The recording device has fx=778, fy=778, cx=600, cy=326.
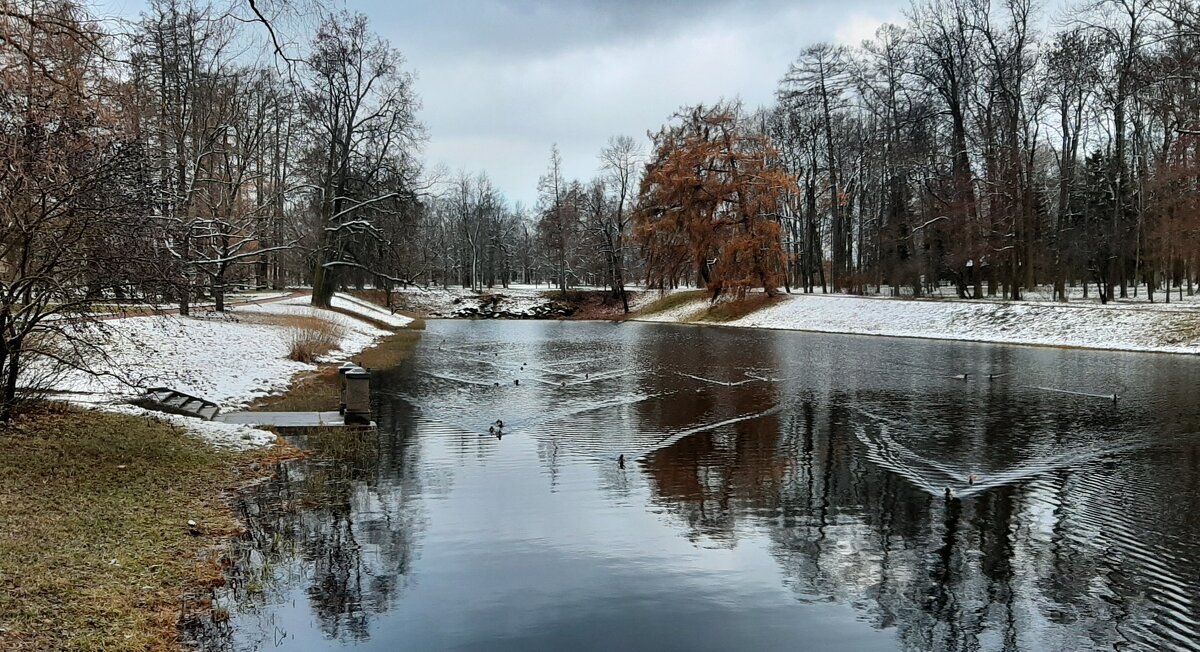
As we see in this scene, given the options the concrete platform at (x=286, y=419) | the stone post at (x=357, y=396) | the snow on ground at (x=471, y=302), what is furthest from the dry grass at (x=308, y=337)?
the snow on ground at (x=471, y=302)

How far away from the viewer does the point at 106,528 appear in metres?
6.12

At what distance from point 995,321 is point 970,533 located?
27.5 metres

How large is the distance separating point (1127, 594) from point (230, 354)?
1719 cm

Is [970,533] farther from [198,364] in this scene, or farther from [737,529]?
[198,364]

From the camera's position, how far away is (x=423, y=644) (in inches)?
199

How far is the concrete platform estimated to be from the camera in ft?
39.6

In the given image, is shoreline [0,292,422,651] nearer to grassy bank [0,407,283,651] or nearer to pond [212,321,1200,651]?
grassy bank [0,407,283,651]

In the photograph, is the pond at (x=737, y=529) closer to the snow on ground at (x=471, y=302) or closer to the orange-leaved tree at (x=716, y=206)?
the orange-leaved tree at (x=716, y=206)

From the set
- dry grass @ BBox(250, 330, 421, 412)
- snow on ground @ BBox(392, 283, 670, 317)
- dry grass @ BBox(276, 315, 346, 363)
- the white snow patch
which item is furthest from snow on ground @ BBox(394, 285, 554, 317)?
the white snow patch

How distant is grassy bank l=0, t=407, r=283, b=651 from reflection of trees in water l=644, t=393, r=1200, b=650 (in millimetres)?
4279

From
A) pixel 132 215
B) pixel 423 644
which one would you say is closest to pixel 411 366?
pixel 132 215

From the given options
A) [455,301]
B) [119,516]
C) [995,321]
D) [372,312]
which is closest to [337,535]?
[119,516]

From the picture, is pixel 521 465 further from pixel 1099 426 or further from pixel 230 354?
pixel 230 354

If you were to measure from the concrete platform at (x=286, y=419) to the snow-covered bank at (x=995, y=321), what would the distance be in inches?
976
